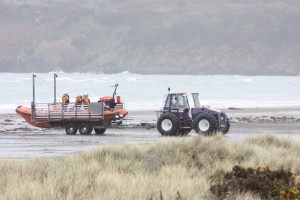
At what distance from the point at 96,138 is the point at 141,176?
13.9 meters

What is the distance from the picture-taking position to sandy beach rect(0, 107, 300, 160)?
2222 centimetres

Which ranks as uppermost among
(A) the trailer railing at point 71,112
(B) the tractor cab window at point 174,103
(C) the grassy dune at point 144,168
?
(B) the tractor cab window at point 174,103

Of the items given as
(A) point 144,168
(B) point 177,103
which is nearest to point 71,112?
(B) point 177,103

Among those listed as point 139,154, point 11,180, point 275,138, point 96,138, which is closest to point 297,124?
point 96,138

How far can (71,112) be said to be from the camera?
30.4 meters

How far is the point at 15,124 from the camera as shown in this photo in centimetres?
3662

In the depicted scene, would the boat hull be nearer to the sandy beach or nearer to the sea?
the sandy beach

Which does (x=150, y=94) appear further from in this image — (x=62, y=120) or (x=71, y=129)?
(x=71, y=129)

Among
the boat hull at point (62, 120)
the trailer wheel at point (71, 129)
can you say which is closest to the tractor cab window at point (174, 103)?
the boat hull at point (62, 120)

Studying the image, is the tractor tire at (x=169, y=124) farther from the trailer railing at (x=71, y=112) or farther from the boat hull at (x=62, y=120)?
the trailer railing at (x=71, y=112)

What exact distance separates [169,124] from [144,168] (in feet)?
39.5

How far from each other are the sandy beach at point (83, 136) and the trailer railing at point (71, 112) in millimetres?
706

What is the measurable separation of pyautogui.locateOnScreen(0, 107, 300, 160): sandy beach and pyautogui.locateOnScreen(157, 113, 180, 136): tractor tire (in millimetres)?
301

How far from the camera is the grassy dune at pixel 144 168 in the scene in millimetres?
12219
